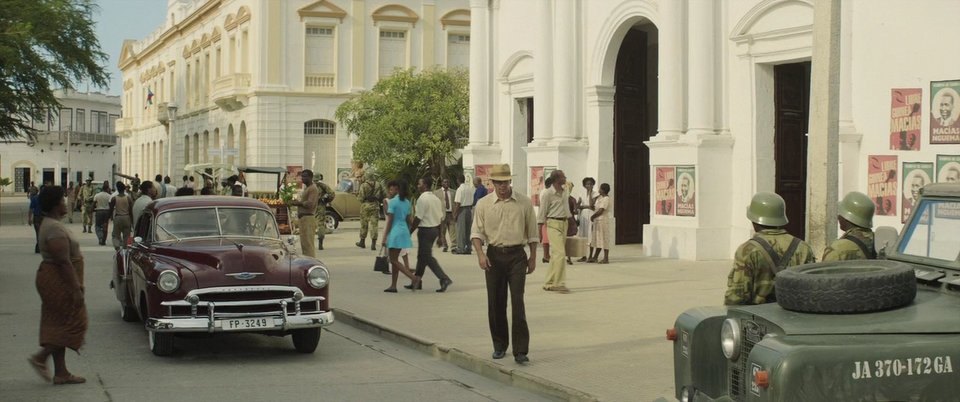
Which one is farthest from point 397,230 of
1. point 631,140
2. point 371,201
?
point 631,140

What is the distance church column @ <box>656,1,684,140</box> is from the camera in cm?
2220

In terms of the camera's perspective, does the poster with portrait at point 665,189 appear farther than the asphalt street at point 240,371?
Yes

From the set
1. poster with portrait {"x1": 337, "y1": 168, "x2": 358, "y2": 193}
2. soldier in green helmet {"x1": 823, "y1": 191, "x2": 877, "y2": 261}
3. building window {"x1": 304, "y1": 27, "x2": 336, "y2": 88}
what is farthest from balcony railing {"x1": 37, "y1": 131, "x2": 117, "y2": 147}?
soldier in green helmet {"x1": 823, "y1": 191, "x2": 877, "y2": 261}

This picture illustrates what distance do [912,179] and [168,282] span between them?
11807 mm

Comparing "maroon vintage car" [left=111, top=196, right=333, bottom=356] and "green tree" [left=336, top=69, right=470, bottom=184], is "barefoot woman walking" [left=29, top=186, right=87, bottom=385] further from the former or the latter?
"green tree" [left=336, top=69, right=470, bottom=184]

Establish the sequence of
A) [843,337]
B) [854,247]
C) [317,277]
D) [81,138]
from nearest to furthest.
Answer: [843,337] → [854,247] → [317,277] → [81,138]

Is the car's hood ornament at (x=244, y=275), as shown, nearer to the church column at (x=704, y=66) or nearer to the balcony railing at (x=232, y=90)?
the church column at (x=704, y=66)

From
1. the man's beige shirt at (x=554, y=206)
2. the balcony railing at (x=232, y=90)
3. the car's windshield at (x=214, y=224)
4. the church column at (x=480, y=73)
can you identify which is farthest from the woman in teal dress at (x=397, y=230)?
the balcony railing at (x=232, y=90)

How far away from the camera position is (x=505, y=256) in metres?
10.3

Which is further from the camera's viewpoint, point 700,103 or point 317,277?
point 700,103

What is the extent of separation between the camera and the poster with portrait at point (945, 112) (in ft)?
54.4

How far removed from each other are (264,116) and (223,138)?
7750 mm

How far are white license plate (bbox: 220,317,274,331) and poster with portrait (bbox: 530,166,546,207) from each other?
653 inches

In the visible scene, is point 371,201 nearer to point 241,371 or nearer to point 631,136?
point 631,136
